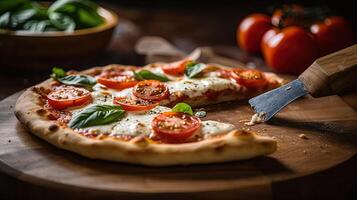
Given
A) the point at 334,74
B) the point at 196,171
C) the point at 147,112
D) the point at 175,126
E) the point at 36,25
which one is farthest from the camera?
the point at 36,25

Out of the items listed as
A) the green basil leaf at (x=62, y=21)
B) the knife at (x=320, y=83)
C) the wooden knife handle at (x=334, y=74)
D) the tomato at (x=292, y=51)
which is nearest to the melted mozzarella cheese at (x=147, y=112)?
the knife at (x=320, y=83)

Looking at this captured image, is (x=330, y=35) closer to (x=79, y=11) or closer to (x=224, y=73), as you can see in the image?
(x=224, y=73)

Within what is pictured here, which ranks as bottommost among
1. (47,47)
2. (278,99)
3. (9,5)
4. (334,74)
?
(47,47)

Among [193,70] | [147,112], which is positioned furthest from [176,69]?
[147,112]

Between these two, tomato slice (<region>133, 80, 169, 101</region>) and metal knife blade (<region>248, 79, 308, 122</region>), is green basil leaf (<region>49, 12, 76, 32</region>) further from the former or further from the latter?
metal knife blade (<region>248, 79, 308, 122</region>)

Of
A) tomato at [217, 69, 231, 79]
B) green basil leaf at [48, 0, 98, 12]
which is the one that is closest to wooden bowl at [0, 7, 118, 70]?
green basil leaf at [48, 0, 98, 12]

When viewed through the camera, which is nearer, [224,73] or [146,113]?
[146,113]
